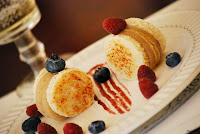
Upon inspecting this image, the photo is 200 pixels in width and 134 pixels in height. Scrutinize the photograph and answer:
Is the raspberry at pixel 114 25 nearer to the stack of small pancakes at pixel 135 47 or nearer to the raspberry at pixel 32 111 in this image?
the stack of small pancakes at pixel 135 47

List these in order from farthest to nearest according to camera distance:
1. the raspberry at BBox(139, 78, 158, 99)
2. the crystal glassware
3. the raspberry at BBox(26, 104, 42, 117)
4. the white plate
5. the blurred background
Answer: the blurred background, the crystal glassware, the raspberry at BBox(26, 104, 42, 117), the raspberry at BBox(139, 78, 158, 99), the white plate

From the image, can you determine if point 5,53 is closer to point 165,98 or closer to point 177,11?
point 177,11

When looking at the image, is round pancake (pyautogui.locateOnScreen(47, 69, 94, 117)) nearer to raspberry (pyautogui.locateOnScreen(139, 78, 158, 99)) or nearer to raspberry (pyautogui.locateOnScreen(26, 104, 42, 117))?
raspberry (pyautogui.locateOnScreen(26, 104, 42, 117))

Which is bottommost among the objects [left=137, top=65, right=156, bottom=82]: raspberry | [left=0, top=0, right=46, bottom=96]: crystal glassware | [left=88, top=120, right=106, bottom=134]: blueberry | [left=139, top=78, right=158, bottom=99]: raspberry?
[left=88, top=120, right=106, bottom=134]: blueberry

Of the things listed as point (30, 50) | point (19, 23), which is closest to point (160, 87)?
point (19, 23)

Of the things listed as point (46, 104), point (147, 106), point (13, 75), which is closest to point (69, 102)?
point (46, 104)

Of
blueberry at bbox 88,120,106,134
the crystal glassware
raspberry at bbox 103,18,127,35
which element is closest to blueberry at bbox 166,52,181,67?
raspberry at bbox 103,18,127,35

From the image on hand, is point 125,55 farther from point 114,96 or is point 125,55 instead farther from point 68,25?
→ point 68,25
